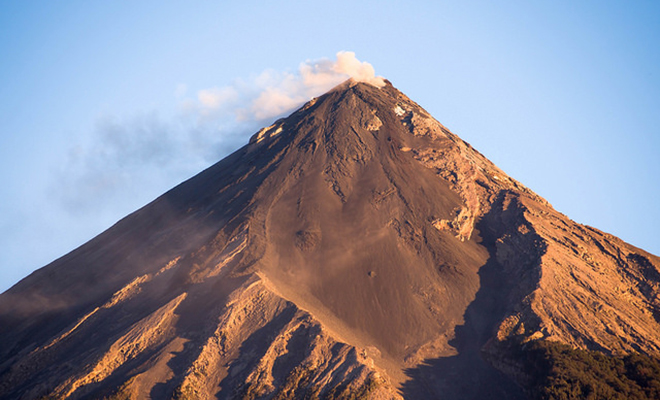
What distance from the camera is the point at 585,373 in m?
84.4

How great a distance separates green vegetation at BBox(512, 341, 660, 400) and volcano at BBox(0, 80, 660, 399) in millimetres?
378

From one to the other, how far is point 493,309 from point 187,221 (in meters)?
51.6

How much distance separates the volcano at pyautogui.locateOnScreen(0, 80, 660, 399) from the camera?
89.0 meters

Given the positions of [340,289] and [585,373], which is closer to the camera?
[585,373]

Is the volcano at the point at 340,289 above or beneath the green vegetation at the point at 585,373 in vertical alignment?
above

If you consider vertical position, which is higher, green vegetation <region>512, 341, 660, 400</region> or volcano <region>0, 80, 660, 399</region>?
volcano <region>0, 80, 660, 399</region>

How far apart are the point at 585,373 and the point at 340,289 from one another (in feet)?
113

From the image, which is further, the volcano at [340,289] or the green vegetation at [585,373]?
the volcano at [340,289]

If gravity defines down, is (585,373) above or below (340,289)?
below

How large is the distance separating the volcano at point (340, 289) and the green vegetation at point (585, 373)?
38 centimetres

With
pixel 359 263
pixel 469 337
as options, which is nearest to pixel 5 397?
pixel 359 263

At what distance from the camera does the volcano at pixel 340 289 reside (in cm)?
8900

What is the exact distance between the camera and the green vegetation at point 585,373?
269 ft

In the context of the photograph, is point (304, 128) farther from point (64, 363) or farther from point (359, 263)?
point (64, 363)
